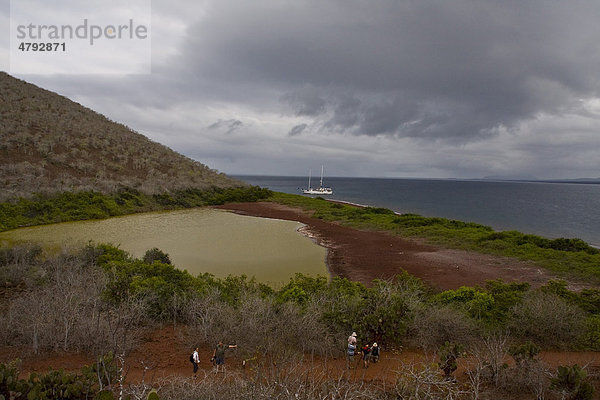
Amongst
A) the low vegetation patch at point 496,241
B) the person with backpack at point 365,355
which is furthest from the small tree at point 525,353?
the low vegetation patch at point 496,241

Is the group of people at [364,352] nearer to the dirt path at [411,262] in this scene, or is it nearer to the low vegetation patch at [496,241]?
the dirt path at [411,262]

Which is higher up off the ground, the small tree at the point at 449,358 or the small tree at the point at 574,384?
the small tree at the point at 574,384

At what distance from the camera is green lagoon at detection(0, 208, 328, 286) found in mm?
18375

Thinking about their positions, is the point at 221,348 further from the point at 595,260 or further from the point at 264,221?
the point at 264,221

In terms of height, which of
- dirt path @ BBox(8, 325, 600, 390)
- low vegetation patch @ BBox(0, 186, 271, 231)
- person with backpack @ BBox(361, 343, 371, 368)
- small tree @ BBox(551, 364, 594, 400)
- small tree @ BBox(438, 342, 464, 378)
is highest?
low vegetation patch @ BBox(0, 186, 271, 231)

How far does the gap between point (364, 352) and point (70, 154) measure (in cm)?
4764

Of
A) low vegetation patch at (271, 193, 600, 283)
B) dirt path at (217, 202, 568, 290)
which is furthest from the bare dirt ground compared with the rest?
low vegetation patch at (271, 193, 600, 283)

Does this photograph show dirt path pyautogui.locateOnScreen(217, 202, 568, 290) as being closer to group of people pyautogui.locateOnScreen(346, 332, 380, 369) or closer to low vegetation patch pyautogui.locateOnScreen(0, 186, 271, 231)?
group of people pyautogui.locateOnScreen(346, 332, 380, 369)

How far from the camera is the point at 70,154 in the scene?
42469 mm

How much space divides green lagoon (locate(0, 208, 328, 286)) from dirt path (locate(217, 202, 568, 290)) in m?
1.80

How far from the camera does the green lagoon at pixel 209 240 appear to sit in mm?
18375

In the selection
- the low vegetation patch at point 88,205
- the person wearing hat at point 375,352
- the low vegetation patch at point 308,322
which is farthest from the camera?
the low vegetation patch at point 88,205

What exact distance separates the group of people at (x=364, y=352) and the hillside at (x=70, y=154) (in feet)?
109

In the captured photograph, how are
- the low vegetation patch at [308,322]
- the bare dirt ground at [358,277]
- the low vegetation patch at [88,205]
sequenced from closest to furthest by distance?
the low vegetation patch at [308,322], the bare dirt ground at [358,277], the low vegetation patch at [88,205]
